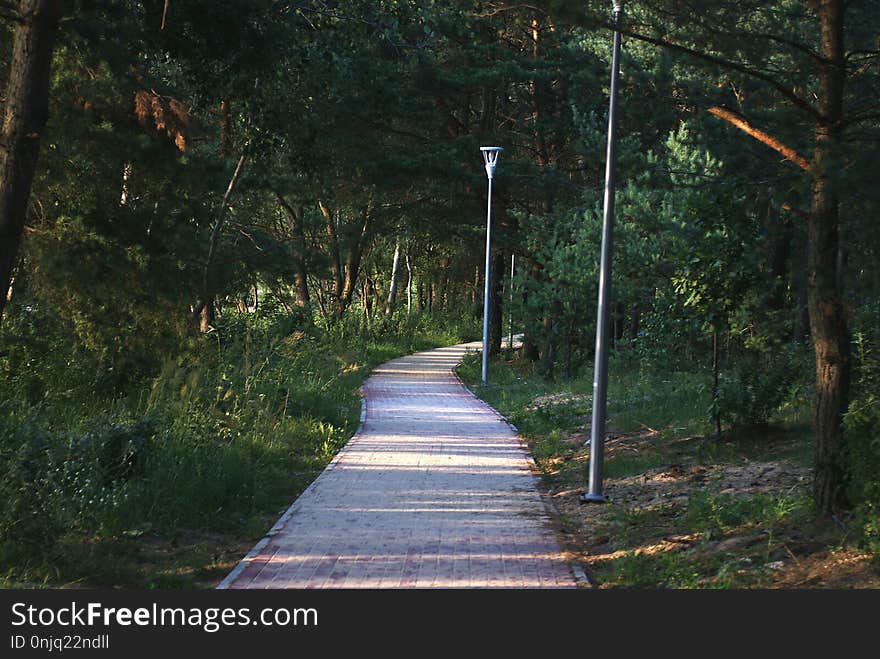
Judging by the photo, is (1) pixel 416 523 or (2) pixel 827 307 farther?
(1) pixel 416 523

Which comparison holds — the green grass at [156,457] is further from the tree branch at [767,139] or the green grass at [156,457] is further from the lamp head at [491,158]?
the lamp head at [491,158]

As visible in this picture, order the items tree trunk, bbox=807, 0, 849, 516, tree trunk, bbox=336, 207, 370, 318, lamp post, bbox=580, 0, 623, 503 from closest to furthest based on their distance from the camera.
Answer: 1. tree trunk, bbox=807, 0, 849, 516
2. lamp post, bbox=580, 0, 623, 503
3. tree trunk, bbox=336, 207, 370, 318

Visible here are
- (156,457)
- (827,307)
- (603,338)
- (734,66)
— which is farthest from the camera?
(603,338)

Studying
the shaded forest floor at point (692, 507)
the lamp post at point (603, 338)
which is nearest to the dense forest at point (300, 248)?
the shaded forest floor at point (692, 507)

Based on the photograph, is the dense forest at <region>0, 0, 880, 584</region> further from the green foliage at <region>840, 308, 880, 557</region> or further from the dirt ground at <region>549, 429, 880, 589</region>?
the dirt ground at <region>549, 429, 880, 589</region>

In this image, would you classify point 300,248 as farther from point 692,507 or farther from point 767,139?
point 767,139

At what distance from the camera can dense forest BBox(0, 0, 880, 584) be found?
29.7ft

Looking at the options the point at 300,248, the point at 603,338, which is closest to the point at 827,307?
the point at 603,338

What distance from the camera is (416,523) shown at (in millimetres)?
10227

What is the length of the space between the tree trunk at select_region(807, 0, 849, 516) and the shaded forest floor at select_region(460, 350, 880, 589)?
1.52 ft

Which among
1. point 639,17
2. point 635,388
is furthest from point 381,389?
point 639,17

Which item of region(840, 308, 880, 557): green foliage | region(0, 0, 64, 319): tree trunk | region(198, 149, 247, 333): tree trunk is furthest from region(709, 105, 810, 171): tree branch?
region(198, 149, 247, 333): tree trunk

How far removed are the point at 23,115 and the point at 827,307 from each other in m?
6.92

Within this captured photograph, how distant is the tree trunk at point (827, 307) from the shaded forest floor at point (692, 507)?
462 mm
